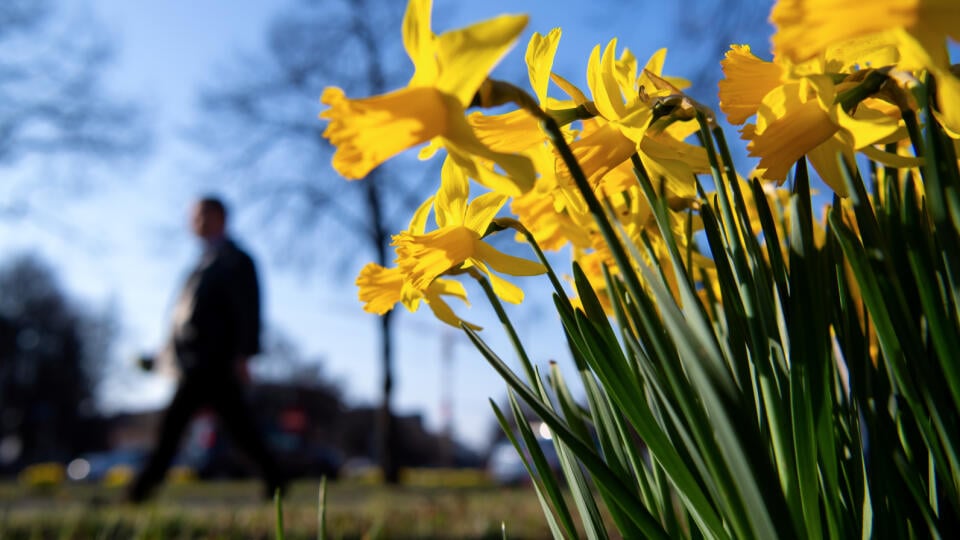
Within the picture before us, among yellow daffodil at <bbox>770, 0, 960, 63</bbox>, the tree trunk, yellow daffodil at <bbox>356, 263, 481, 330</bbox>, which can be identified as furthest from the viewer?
the tree trunk

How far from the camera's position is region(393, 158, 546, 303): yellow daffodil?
0.59 m

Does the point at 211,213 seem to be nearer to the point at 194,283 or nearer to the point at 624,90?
the point at 194,283

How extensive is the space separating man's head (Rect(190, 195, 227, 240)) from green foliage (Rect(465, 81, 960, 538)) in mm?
3528

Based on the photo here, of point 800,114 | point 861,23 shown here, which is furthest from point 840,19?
point 800,114

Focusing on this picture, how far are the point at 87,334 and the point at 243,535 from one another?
37.3m

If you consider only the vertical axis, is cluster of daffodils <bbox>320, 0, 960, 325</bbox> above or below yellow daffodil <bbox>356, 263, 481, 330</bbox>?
above

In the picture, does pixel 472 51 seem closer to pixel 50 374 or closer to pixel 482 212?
pixel 482 212

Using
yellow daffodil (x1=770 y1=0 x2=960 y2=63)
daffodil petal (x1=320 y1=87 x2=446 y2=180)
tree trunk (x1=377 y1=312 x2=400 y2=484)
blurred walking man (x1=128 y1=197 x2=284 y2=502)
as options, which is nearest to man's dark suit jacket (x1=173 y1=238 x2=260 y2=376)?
blurred walking man (x1=128 y1=197 x2=284 y2=502)

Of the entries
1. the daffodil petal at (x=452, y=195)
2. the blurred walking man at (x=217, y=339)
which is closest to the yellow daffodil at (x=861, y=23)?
the daffodil petal at (x=452, y=195)

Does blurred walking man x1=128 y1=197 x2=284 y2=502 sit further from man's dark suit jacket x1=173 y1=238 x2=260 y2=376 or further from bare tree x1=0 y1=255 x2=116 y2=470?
bare tree x1=0 y1=255 x2=116 y2=470

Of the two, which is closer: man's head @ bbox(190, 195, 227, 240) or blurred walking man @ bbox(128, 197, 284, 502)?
blurred walking man @ bbox(128, 197, 284, 502)

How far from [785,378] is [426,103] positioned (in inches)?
11.6

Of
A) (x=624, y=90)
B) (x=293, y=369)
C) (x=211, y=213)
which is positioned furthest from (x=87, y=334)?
(x=624, y=90)

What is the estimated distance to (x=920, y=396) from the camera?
20.5 inches
